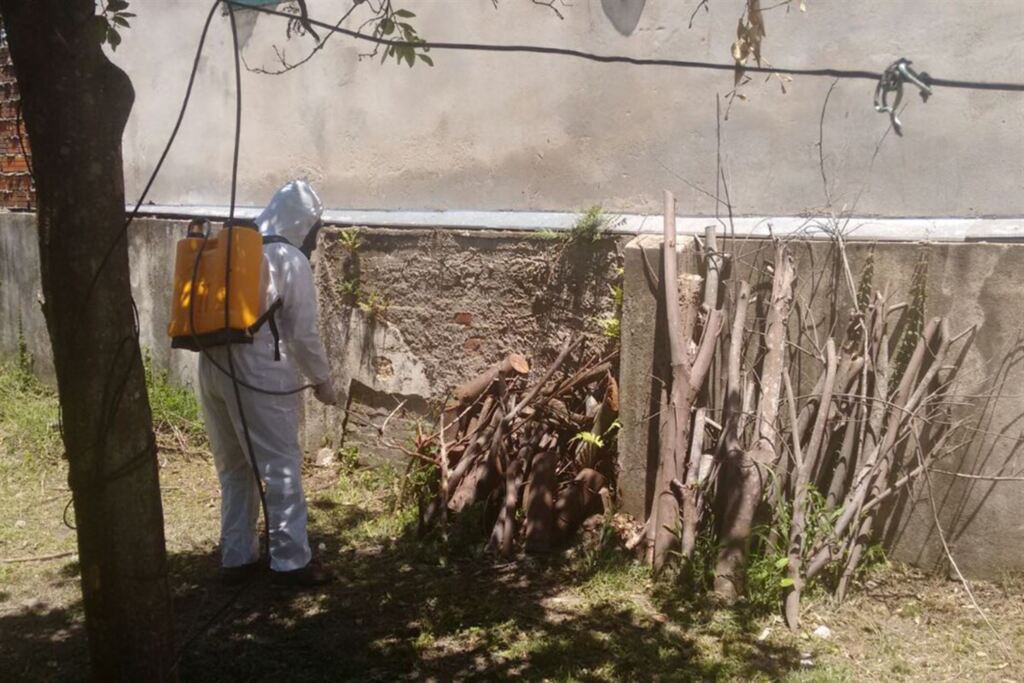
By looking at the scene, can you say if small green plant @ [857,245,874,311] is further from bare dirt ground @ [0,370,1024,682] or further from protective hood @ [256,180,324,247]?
protective hood @ [256,180,324,247]

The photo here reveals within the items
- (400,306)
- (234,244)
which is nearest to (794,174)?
(400,306)

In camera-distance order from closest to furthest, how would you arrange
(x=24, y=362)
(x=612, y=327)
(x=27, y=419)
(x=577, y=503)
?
(x=577, y=503) < (x=612, y=327) < (x=27, y=419) < (x=24, y=362)

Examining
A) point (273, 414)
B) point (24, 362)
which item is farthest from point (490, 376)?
point (24, 362)

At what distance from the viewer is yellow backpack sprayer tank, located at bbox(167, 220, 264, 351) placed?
4.46 m

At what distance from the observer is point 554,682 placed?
13.0ft

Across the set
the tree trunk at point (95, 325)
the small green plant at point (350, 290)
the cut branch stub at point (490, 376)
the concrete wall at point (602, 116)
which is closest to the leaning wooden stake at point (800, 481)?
the concrete wall at point (602, 116)

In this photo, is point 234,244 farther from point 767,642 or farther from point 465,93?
point 767,642

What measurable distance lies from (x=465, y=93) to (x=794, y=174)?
201cm

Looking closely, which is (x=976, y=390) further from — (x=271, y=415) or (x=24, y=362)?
(x=24, y=362)

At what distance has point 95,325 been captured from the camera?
3170 millimetres

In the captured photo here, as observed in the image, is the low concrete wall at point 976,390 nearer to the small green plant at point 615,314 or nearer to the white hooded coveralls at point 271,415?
the small green plant at point 615,314

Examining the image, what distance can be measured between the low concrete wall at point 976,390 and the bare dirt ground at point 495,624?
0.16m

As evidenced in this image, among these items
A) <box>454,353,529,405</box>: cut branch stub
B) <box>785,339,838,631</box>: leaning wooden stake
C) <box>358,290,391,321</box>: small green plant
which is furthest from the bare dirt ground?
<box>358,290,391,321</box>: small green plant

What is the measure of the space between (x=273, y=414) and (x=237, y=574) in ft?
2.59
